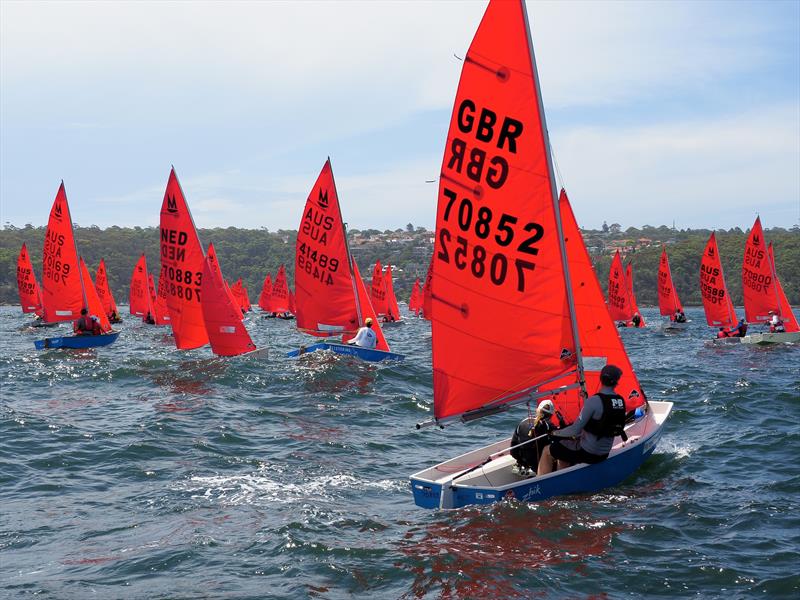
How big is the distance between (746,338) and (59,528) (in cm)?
2780

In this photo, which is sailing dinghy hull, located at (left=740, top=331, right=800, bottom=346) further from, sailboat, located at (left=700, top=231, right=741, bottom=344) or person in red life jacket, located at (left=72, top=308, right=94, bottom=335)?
person in red life jacket, located at (left=72, top=308, right=94, bottom=335)

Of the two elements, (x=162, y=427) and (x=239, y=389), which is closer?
(x=162, y=427)

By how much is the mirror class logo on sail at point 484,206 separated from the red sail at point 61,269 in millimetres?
22084

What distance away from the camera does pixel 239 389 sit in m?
18.7

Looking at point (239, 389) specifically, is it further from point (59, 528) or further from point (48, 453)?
point (59, 528)

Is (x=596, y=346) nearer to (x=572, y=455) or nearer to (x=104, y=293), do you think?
(x=572, y=455)

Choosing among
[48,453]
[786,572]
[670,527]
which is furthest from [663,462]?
[48,453]

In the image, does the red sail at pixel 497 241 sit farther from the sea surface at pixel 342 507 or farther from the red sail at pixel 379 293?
the red sail at pixel 379 293

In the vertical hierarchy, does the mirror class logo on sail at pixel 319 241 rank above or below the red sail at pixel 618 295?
above

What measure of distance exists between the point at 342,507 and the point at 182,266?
15.3m

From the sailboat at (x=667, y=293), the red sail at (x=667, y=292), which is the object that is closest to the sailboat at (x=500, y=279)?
the sailboat at (x=667, y=293)

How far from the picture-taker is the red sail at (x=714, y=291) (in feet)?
119

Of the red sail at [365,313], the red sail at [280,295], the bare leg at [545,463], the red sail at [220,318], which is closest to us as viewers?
the bare leg at [545,463]

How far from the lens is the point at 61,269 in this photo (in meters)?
28.5
